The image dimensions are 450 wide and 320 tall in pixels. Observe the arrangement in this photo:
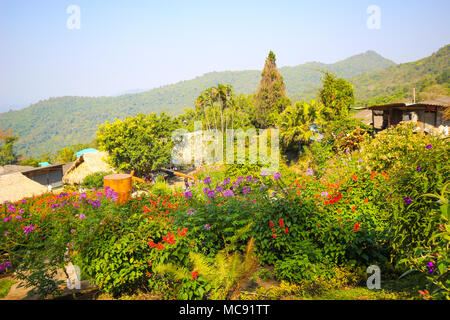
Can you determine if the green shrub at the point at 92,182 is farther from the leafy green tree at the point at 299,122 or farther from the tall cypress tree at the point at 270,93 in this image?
the tall cypress tree at the point at 270,93

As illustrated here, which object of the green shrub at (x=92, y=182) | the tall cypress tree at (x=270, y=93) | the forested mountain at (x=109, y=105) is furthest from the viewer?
the forested mountain at (x=109, y=105)

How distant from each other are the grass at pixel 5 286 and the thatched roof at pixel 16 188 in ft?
23.4

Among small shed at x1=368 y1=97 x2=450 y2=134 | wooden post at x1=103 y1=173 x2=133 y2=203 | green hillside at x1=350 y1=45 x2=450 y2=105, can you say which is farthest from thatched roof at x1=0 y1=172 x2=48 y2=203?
green hillside at x1=350 y1=45 x2=450 y2=105

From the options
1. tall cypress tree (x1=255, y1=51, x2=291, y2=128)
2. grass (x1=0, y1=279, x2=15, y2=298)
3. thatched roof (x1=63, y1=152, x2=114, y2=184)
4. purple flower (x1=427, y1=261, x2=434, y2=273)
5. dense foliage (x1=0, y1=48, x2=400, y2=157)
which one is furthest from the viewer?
dense foliage (x1=0, y1=48, x2=400, y2=157)

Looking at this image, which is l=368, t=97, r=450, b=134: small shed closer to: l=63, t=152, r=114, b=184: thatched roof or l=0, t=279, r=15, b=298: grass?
l=0, t=279, r=15, b=298: grass

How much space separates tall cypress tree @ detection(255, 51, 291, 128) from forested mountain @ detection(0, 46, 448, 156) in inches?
2338

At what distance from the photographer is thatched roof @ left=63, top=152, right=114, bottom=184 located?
642 inches

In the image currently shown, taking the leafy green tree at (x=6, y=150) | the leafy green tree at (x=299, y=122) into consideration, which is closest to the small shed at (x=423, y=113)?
the leafy green tree at (x=299, y=122)

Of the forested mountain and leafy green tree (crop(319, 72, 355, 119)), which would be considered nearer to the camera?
leafy green tree (crop(319, 72, 355, 119))

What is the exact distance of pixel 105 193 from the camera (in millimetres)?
4000

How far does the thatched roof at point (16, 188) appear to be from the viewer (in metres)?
10.2

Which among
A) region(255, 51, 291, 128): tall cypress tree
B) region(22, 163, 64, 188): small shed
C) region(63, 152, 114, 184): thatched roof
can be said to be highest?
region(255, 51, 291, 128): tall cypress tree

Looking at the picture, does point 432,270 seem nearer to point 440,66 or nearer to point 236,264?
point 236,264
